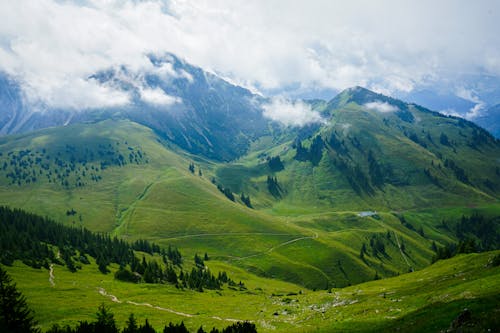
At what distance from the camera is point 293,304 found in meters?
79.7

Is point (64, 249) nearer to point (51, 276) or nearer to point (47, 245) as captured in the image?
point (47, 245)

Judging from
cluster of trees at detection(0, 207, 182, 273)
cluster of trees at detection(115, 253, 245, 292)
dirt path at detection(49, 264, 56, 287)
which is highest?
cluster of trees at detection(0, 207, 182, 273)

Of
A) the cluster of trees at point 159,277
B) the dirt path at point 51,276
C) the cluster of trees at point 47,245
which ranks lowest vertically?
the cluster of trees at point 159,277

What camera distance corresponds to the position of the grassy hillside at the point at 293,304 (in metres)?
37.8

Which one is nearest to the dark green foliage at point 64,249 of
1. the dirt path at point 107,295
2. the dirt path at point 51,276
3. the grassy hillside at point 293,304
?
the dirt path at point 51,276

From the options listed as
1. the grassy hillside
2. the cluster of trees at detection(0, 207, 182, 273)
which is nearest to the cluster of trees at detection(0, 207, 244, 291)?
the cluster of trees at detection(0, 207, 182, 273)

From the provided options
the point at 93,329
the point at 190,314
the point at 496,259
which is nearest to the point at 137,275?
the point at 190,314

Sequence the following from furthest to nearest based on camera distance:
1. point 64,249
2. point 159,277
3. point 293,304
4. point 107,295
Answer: point 64,249
point 159,277
point 107,295
point 293,304

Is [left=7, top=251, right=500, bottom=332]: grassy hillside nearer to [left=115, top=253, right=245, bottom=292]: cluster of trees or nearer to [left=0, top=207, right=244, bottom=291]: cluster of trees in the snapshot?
[left=115, top=253, right=245, bottom=292]: cluster of trees

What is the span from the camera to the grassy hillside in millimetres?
37844

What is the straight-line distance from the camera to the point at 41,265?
116 meters

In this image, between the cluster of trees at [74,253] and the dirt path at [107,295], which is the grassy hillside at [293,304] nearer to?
the dirt path at [107,295]

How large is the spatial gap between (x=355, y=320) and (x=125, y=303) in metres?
56.6

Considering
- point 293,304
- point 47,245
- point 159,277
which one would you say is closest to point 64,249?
point 47,245
